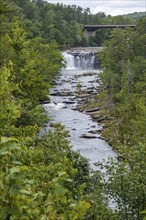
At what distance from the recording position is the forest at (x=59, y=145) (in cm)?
515

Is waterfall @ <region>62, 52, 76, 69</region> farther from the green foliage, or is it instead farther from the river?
the green foliage

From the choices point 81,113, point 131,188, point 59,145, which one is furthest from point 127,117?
point 131,188

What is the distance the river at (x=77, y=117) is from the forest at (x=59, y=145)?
160cm

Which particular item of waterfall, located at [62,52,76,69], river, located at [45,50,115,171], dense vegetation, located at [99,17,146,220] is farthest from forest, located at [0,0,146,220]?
waterfall, located at [62,52,76,69]

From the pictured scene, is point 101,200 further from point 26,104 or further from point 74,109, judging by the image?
point 74,109

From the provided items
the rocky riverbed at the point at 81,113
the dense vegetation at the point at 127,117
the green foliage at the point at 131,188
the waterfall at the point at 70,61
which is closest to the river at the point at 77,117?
the rocky riverbed at the point at 81,113

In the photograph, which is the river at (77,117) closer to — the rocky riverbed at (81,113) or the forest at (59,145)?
the rocky riverbed at (81,113)

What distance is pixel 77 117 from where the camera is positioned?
49.6 m

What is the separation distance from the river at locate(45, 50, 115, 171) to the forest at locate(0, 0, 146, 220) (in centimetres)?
160

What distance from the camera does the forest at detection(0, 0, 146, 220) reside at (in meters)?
5.15

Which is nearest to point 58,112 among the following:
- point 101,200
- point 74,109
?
point 74,109

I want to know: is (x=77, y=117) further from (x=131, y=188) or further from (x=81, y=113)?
(x=131, y=188)

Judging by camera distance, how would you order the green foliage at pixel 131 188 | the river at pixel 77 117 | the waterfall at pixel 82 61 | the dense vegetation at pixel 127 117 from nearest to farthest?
the green foliage at pixel 131 188, the dense vegetation at pixel 127 117, the river at pixel 77 117, the waterfall at pixel 82 61

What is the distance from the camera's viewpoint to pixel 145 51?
55.7m
